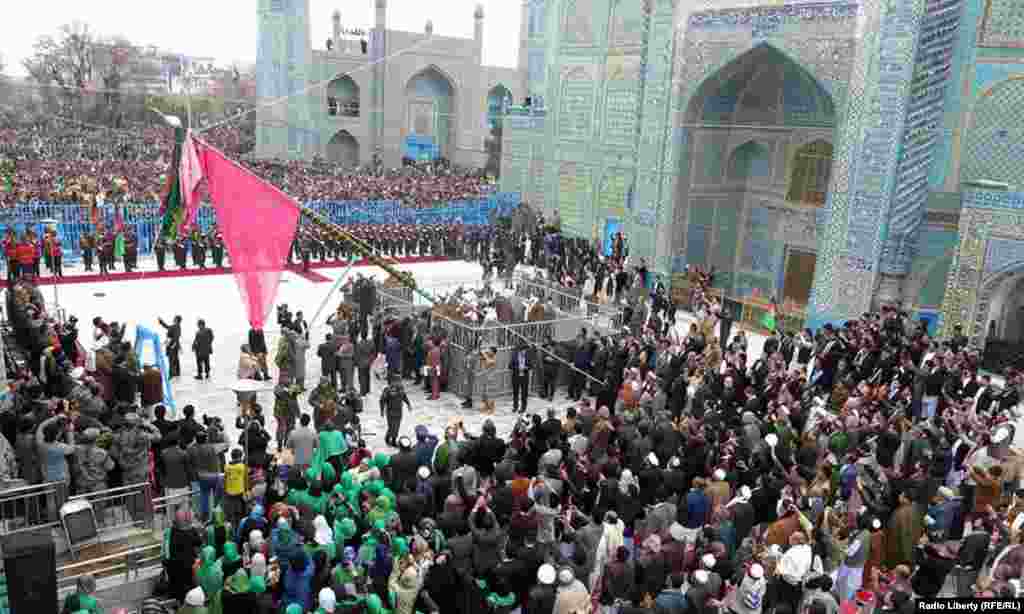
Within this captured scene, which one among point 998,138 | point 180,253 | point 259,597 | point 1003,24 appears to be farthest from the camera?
point 180,253

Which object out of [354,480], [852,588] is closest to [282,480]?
[354,480]

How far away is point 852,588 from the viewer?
7.29m

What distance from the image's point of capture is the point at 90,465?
773 cm

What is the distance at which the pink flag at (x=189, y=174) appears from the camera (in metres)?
8.75

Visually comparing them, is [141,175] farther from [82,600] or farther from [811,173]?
[82,600]

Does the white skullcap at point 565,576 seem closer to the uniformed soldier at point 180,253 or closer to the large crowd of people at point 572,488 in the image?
the large crowd of people at point 572,488

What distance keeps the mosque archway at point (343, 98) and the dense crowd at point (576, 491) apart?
93.3ft

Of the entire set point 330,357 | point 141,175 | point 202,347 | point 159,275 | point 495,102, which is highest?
point 495,102

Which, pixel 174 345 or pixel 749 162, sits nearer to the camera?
pixel 174 345

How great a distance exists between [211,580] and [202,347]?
290 inches

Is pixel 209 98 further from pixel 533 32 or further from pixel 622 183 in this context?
pixel 622 183

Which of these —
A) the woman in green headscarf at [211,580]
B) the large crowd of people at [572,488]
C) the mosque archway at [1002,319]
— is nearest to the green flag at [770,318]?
the mosque archway at [1002,319]

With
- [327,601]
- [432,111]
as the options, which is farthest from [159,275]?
[432,111]

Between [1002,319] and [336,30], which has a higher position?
[336,30]
